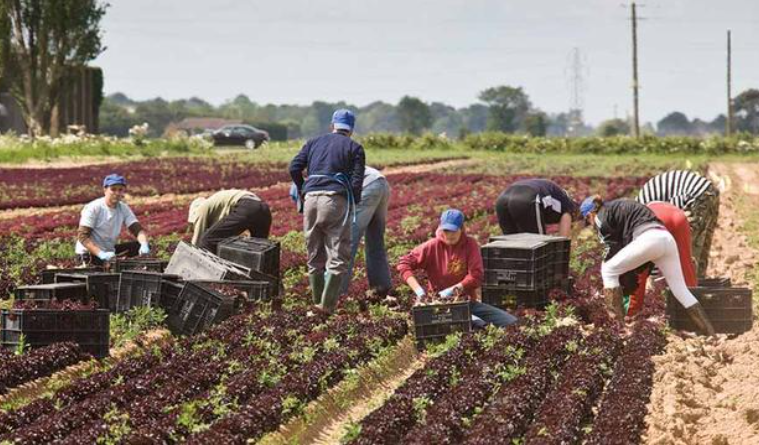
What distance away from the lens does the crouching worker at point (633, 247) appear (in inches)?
419

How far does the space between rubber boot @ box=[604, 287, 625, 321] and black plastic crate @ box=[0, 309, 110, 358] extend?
13.9 feet

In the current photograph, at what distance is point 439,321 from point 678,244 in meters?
2.58

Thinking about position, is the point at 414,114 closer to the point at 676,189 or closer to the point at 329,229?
the point at 676,189

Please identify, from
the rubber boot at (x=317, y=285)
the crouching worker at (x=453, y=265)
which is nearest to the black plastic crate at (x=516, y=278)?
the crouching worker at (x=453, y=265)

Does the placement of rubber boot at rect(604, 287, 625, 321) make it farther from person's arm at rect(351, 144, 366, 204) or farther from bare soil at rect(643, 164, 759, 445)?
person's arm at rect(351, 144, 366, 204)

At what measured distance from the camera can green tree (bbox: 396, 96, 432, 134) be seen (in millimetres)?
153375

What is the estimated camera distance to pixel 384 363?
9.88 metres

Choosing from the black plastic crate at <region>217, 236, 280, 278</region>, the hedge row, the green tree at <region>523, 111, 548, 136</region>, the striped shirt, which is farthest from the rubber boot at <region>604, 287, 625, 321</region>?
the green tree at <region>523, 111, 548, 136</region>

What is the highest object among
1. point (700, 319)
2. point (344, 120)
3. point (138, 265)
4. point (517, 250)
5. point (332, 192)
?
point (344, 120)

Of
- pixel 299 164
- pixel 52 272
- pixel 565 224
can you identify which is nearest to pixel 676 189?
pixel 565 224

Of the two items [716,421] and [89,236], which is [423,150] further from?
[716,421]

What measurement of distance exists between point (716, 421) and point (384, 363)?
268 cm

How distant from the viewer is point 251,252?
11938 mm

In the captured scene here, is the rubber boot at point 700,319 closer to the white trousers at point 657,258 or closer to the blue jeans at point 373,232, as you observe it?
the white trousers at point 657,258
